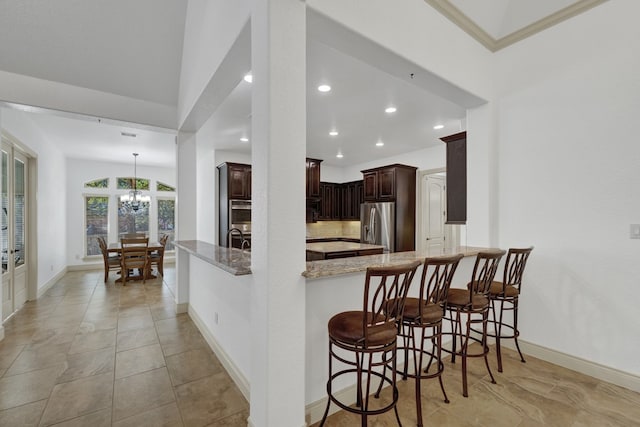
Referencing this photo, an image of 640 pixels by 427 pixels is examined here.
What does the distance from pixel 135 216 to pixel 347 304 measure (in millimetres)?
8333

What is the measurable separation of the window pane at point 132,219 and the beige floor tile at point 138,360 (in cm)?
620

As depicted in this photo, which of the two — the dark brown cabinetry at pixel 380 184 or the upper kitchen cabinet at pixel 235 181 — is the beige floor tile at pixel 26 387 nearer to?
the upper kitchen cabinet at pixel 235 181

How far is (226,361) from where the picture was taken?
2.54 metres

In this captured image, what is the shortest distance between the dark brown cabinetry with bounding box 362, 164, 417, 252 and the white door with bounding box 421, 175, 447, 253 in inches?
9.3

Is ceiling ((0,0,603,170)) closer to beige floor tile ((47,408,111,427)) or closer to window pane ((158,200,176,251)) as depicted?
beige floor tile ((47,408,111,427))

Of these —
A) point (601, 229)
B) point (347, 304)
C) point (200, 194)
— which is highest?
point (200, 194)

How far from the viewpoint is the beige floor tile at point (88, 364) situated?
97.0 inches

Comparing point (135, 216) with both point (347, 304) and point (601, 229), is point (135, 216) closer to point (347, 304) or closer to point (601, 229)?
point (347, 304)

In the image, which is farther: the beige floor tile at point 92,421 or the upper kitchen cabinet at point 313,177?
the upper kitchen cabinet at point 313,177

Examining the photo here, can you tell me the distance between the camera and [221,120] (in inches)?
173

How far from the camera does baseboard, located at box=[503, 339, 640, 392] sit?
2.28 metres

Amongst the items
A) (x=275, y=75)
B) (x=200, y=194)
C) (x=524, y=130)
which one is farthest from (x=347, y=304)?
(x=200, y=194)

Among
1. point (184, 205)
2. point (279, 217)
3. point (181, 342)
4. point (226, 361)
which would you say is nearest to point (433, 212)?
point (184, 205)

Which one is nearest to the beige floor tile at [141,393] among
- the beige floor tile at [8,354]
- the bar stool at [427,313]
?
the beige floor tile at [8,354]
